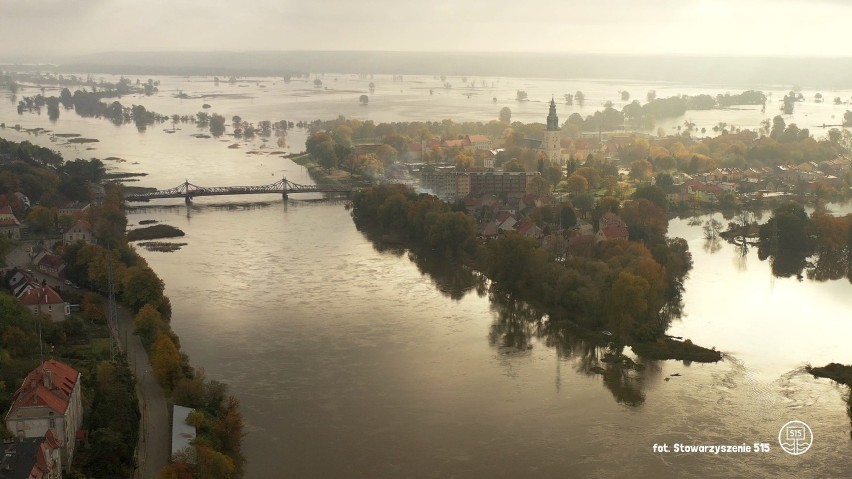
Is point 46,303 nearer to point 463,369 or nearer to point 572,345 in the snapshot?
point 463,369

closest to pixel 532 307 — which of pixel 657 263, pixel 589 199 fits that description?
pixel 657 263

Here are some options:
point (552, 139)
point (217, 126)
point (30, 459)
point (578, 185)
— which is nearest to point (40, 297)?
point (30, 459)

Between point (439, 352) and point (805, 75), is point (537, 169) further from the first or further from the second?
point (805, 75)

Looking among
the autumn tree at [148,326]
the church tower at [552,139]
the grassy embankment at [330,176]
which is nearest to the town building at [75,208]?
the grassy embankment at [330,176]

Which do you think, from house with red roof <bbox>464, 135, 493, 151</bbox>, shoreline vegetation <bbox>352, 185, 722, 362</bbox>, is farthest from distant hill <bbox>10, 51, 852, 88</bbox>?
shoreline vegetation <bbox>352, 185, 722, 362</bbox>

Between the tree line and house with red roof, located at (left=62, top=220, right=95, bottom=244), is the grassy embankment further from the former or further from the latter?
house with red roof, located at (left=62, top=220, right=95, bottom=244)

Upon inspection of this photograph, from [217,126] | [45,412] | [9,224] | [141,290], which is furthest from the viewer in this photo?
[217,126]
